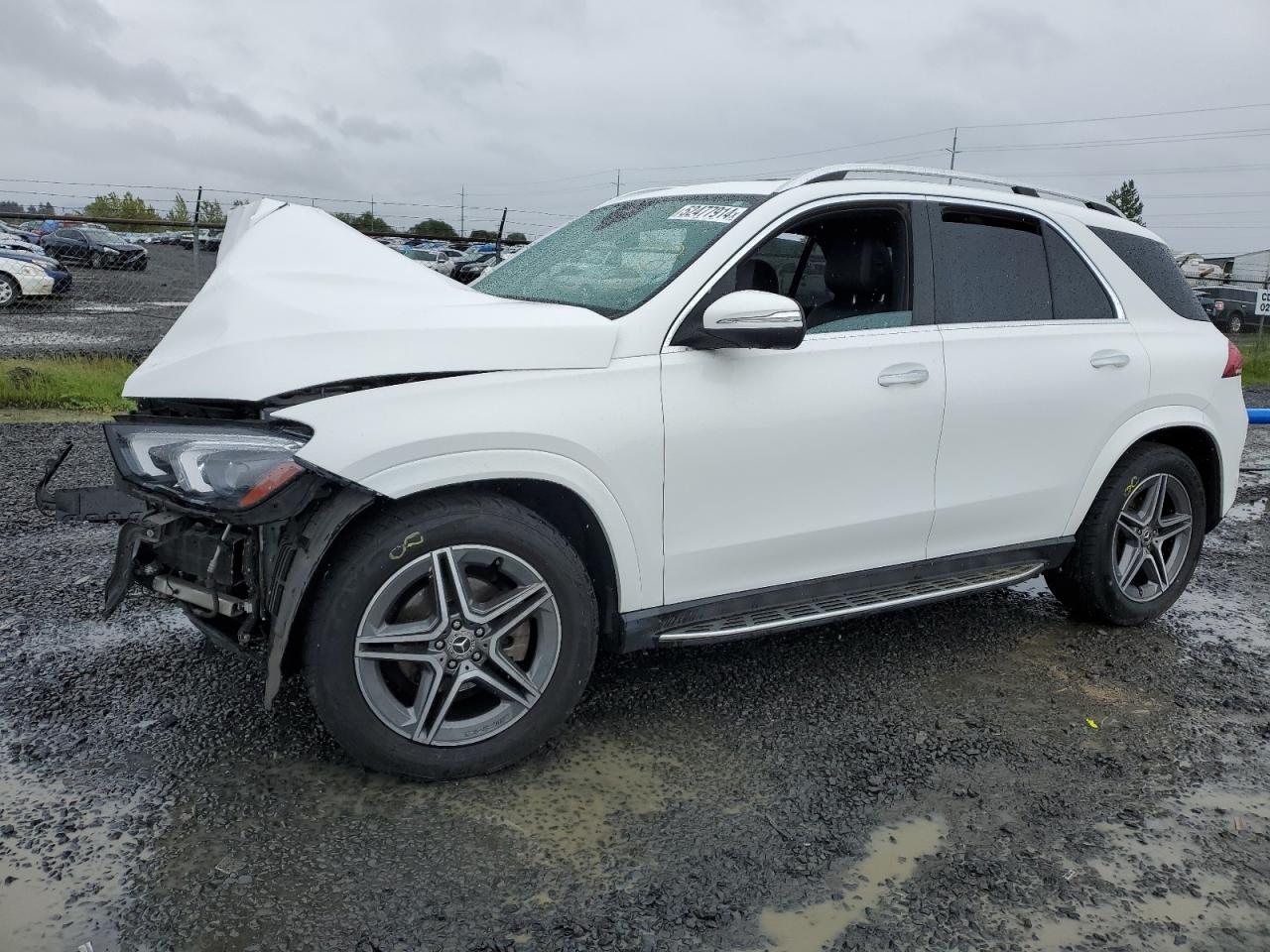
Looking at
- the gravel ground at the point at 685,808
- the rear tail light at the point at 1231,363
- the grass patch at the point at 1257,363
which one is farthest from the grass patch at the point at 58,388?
the grass patch at the point at 1257,363

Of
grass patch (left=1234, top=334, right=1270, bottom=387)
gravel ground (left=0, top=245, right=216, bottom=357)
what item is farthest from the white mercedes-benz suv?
grass patch (left=1234, top=334, right=1270, bottom=387)

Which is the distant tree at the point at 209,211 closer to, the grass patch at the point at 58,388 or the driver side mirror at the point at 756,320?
the grass patch at the point at 58,388

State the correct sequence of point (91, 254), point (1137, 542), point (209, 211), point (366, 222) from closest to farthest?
point (1137, 542) < point (209, 211) < point (366, 222) < point (91, 254)

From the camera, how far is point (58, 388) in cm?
916

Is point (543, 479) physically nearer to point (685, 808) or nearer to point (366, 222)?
point (685, 808)

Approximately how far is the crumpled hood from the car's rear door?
148 cm

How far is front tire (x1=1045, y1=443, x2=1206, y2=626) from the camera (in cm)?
446

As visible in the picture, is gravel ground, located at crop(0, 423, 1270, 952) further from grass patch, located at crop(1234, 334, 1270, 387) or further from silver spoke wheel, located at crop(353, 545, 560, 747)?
grass patch, located at crop(1234, 334, 1270, 387)

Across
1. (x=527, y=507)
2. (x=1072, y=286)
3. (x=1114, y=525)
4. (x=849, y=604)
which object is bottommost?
(x=849, y=604)

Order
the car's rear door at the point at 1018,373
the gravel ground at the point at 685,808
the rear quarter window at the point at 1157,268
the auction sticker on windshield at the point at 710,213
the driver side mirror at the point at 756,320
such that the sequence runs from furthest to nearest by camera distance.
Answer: the rear quarter window at the point at 1157,268
the car's rear door at the point at 1018,373
the auction sticker on windshield at the point at 710,213
the driver side mirror at the point at 756,320
the gravel ground at the point at 685,808

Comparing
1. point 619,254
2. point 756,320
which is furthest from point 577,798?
point 619,254

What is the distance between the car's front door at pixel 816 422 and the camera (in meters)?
3.33

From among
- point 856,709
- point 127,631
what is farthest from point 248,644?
point 856,709

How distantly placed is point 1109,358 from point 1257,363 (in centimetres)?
1464
